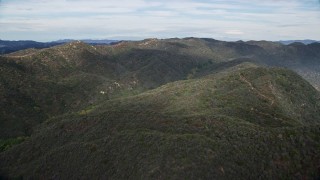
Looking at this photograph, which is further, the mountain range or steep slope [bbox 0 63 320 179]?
the mountain range

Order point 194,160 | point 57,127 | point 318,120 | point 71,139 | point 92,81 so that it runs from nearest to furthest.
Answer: point 194,160 < point 71,139 < point 57,127 < point 318,120 < point 92,81

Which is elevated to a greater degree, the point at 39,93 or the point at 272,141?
the point at 272,141

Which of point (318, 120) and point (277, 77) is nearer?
point (318, 120)

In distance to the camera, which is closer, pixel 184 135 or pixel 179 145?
pixel 179 145

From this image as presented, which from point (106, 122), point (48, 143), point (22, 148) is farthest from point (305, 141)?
point (22, 148)

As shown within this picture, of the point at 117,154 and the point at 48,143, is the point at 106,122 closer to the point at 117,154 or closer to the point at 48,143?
the point at 48,143

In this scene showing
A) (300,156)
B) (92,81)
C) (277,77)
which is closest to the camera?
(300,156)

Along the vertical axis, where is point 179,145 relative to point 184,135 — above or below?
below

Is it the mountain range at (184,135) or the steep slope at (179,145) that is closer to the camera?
the steep slope at (179,145)
